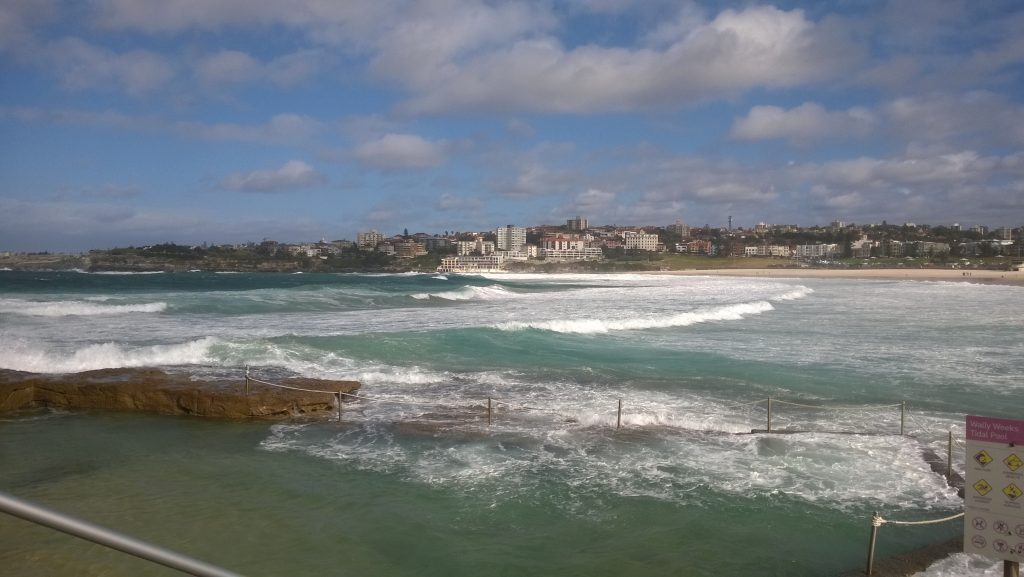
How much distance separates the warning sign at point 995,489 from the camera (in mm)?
4344

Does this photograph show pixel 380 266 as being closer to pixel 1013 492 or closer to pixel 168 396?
pixel 168 396

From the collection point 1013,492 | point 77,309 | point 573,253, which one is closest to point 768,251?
point 573,253

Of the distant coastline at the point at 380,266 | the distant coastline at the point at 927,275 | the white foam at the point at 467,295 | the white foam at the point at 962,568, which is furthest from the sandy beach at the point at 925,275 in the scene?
the white foam at the point at 962,568

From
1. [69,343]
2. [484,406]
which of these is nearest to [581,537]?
[484,406]

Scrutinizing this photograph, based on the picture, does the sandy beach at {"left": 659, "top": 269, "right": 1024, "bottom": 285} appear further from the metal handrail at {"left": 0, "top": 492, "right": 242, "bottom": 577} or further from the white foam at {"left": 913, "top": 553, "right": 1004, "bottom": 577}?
the metal handrail at {"left": 0, "top": 492, "right": 242, "bottom": 577}

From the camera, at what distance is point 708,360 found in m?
18.8

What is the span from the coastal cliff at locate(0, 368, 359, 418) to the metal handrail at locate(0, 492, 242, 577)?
11230mm

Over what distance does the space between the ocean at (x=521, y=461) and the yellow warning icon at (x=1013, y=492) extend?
2345 mm

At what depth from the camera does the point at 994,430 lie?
443cm

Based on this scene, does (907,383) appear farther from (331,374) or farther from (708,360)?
(331,374)

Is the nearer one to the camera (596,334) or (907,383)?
(907,383)

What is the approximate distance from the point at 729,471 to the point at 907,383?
8.86m

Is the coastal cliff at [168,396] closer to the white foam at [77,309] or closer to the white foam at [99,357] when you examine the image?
the white foam at [99,357]

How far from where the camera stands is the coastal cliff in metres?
12.4
